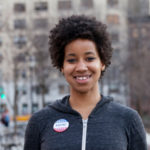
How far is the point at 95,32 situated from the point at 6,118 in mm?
14141

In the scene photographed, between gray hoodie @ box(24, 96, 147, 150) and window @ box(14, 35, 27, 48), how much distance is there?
18460 mm

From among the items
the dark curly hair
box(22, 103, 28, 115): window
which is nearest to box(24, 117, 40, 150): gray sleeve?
the dark curly hair

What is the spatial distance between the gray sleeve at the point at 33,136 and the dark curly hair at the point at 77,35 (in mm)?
424

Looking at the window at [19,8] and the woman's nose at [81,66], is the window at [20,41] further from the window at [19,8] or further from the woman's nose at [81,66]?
the woman's nose at [81,66]

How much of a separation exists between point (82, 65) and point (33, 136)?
1.82ft

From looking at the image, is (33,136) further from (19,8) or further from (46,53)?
(19,8)

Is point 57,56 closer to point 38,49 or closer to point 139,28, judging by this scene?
point 38,49

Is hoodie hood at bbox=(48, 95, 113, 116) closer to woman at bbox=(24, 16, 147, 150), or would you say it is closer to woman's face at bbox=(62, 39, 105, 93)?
woman at bbox=(24, 16, 147, 150)

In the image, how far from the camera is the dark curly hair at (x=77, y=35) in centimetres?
229

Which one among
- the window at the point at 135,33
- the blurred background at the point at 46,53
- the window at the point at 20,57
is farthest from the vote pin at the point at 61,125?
the window at the point at 135,33

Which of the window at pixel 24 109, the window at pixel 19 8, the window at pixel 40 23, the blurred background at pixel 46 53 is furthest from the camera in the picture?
the window at pixel 24 109

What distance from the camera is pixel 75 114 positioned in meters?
2.27

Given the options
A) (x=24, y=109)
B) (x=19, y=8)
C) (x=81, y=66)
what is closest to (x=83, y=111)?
(x=81, y=66)

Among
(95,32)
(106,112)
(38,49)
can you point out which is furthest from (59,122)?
(38,49)
